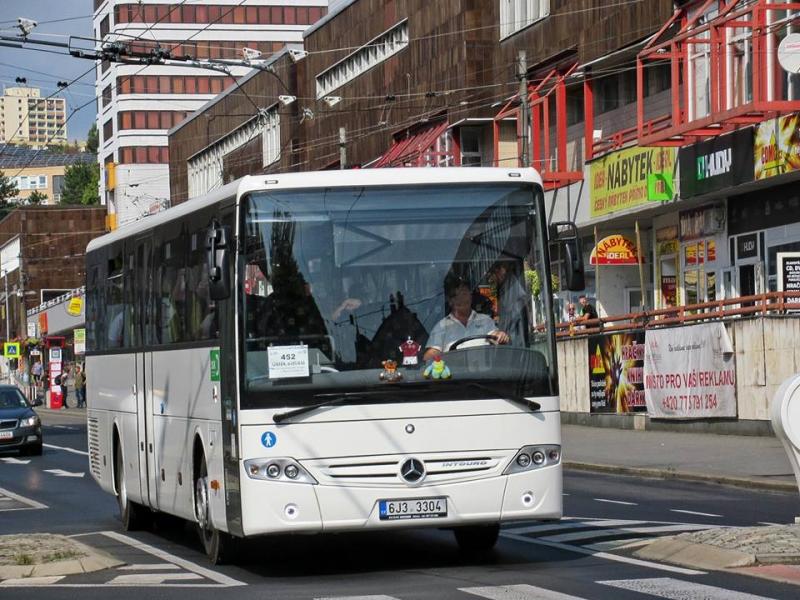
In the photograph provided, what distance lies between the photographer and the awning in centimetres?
5460

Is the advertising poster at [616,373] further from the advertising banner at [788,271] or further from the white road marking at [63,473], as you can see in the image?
the white road marking at [63,473]

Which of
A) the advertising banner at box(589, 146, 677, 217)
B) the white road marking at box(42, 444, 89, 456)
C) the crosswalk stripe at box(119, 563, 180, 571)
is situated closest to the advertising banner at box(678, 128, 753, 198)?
the advertising banner at box(589, 146, 677, 217)

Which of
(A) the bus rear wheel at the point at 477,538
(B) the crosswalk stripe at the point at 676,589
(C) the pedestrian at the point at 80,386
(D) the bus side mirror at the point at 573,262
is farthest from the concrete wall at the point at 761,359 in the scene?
(C) the pedestrian at the point at 80,386

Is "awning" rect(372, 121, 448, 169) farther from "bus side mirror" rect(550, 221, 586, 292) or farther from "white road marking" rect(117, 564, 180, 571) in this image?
"bus side mirror" rect(550, 221, 586, 292)

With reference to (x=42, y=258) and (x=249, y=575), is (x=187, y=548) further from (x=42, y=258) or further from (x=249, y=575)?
(x=42, y=258)

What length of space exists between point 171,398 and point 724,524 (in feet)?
16.4

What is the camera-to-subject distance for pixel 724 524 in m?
16.4

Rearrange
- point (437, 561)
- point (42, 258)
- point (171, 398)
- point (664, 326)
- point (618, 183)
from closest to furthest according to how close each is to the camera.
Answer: point (437, 561)
point (171, 398)
point (664, 326)
point (618, 183)
point (42, 258)

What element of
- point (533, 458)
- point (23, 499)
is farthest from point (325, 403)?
point (23, 499)

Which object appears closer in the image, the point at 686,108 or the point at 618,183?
the point at 686,108

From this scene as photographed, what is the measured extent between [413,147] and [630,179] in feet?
49.2

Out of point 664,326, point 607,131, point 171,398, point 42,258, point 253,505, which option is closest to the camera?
point 253,505

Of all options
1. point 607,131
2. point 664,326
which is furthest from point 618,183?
point 664,326

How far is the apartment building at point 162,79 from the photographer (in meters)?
120
